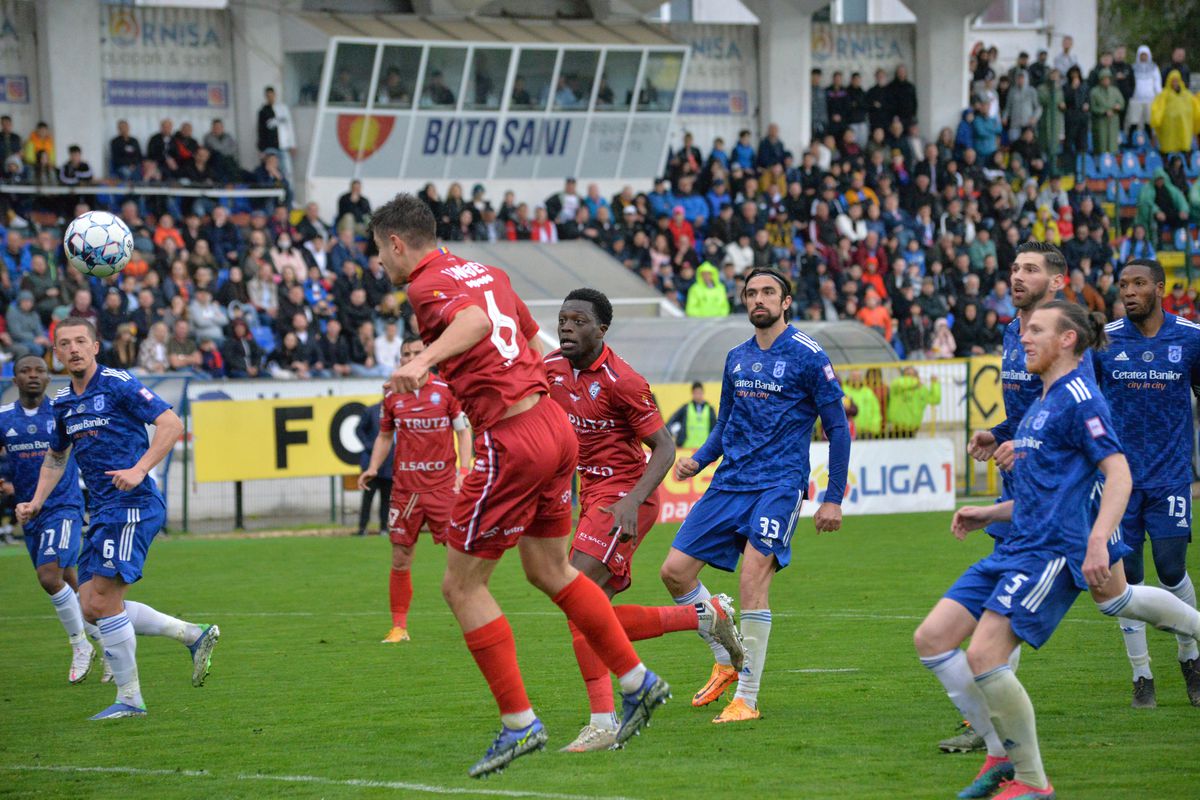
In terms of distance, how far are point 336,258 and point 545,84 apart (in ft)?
29.8

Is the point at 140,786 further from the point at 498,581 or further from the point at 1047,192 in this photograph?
the point at 1047,192

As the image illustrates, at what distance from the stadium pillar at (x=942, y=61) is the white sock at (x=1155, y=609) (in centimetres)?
3263

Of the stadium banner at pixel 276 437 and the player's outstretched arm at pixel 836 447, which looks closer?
the player's outstretched arm at pixel 836 447

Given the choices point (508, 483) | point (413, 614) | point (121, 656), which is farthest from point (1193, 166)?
point (508, 483)

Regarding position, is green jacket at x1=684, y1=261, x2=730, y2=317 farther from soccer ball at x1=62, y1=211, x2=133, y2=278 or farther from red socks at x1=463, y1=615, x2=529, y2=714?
red socks at x1=463, y1=615, x2=529, y2=714

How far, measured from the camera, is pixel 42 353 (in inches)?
909

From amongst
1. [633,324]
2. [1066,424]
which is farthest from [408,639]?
[633,324]

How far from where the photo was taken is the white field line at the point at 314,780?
6625 millimetres

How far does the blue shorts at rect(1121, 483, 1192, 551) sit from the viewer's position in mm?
8883

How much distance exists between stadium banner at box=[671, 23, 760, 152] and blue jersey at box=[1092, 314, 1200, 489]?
98.3 feet

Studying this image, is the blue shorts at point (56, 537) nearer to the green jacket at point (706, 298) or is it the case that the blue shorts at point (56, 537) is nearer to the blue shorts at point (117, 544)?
the blue shorts at point (117, 544)

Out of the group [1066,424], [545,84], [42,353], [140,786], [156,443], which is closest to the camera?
[1066,424]

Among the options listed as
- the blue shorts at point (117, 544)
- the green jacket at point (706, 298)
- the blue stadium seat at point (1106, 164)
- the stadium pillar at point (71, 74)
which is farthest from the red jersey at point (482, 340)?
the blue stadium seat at point (1106, 164)

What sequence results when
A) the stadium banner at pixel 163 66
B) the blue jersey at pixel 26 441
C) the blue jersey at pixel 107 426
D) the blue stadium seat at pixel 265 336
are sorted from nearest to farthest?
the blue jersey at pixel 107 426, the blue jersey at pixel 26 441, the blue stadium seat at pixel 265 336, the stadium banner at pixel 163 66
